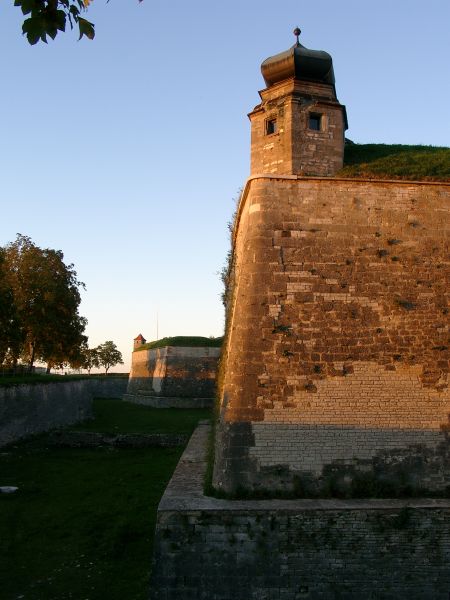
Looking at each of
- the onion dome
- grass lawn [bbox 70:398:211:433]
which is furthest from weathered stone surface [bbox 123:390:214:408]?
the onion dome

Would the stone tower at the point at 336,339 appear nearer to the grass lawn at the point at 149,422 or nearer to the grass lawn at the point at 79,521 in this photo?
the grass lawn at the point at 79,521

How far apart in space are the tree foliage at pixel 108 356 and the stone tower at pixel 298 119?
7250 centimetres

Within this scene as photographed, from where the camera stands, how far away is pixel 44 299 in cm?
2909

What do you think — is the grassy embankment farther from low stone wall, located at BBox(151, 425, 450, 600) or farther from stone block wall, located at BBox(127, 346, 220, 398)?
stone block wall, located at BBox(127, 346, 220, 398)

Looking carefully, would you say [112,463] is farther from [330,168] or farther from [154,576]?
[330,168]

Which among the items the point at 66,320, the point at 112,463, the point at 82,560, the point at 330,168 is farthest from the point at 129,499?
the point at 66,320

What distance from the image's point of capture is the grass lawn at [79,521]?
280 inches

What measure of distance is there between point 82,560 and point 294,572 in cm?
345

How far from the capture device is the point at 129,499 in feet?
36.3

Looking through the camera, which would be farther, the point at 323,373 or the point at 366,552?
the point at 323,373

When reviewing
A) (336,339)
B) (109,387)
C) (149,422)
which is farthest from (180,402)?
(336,339)

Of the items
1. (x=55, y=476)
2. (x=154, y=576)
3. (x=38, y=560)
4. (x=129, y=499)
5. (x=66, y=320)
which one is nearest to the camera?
(x=154, y=576)

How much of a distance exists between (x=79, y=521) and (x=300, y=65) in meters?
10.3

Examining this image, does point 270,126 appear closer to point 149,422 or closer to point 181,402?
point 149,422
